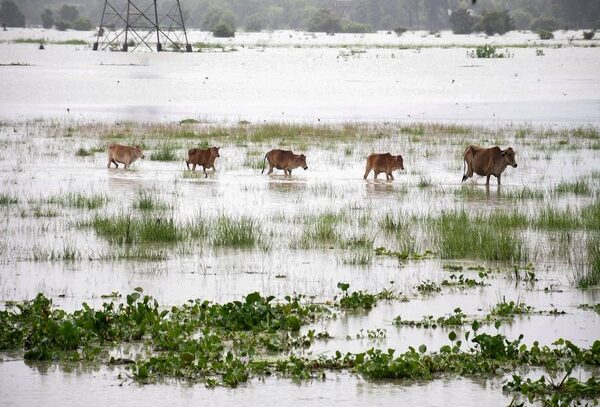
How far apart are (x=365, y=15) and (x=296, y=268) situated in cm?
17549

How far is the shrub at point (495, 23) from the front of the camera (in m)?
140

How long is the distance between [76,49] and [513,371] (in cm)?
9995

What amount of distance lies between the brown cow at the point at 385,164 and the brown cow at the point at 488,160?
4.06 feet

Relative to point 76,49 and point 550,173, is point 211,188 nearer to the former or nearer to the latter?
point 550,173

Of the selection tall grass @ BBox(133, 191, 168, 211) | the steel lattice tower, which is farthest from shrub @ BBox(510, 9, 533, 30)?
tall grass @ BBox(133, 191, 168, 211)

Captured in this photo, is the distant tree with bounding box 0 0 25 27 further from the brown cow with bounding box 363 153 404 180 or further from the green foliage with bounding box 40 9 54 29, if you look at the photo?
the brown cow with bounding box 363 153 404 180

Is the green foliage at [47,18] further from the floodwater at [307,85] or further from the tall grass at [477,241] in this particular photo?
the tall grass at [477,241]

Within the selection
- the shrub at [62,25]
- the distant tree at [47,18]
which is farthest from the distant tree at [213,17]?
the distant tree at [47,18]

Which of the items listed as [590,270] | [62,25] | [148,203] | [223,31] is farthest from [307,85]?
[62,25]

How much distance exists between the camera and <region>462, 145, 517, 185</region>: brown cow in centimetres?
1856

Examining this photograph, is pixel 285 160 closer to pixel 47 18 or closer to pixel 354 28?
pixel 47 18

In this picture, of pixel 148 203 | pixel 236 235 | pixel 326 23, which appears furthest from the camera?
pixel 326 23

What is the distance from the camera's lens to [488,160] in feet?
61.2

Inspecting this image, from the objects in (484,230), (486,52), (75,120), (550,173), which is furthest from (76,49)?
(484,230)
